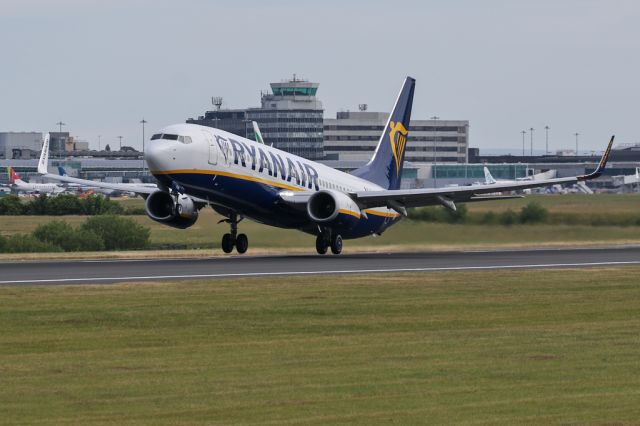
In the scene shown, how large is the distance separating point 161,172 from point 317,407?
27619mm

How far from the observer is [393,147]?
58250 mm

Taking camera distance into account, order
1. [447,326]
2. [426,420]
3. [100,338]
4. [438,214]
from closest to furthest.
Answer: [426,420] < [100,338] < [447,326] < [438,214]

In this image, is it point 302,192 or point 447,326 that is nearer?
point 447,326

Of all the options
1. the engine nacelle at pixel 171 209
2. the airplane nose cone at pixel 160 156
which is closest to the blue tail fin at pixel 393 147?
the engine nacelle at pixel 171 209

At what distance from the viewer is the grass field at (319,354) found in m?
15.7

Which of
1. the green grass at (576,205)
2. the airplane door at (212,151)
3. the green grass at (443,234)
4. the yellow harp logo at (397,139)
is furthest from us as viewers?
the green grass at (576,205)

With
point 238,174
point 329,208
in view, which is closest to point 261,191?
point 238,174

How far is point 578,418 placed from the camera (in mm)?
15070

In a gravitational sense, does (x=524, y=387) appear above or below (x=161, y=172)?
below

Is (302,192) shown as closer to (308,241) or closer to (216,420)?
(308,241)

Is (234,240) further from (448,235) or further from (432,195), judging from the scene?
(448,235)

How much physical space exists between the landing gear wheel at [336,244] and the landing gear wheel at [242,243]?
3441 millimetres

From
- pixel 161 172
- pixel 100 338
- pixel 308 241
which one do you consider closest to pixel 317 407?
pixel 100 338

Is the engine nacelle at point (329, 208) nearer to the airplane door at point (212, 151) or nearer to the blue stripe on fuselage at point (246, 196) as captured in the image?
the blue stripe on fuselage at point (246, 196)
